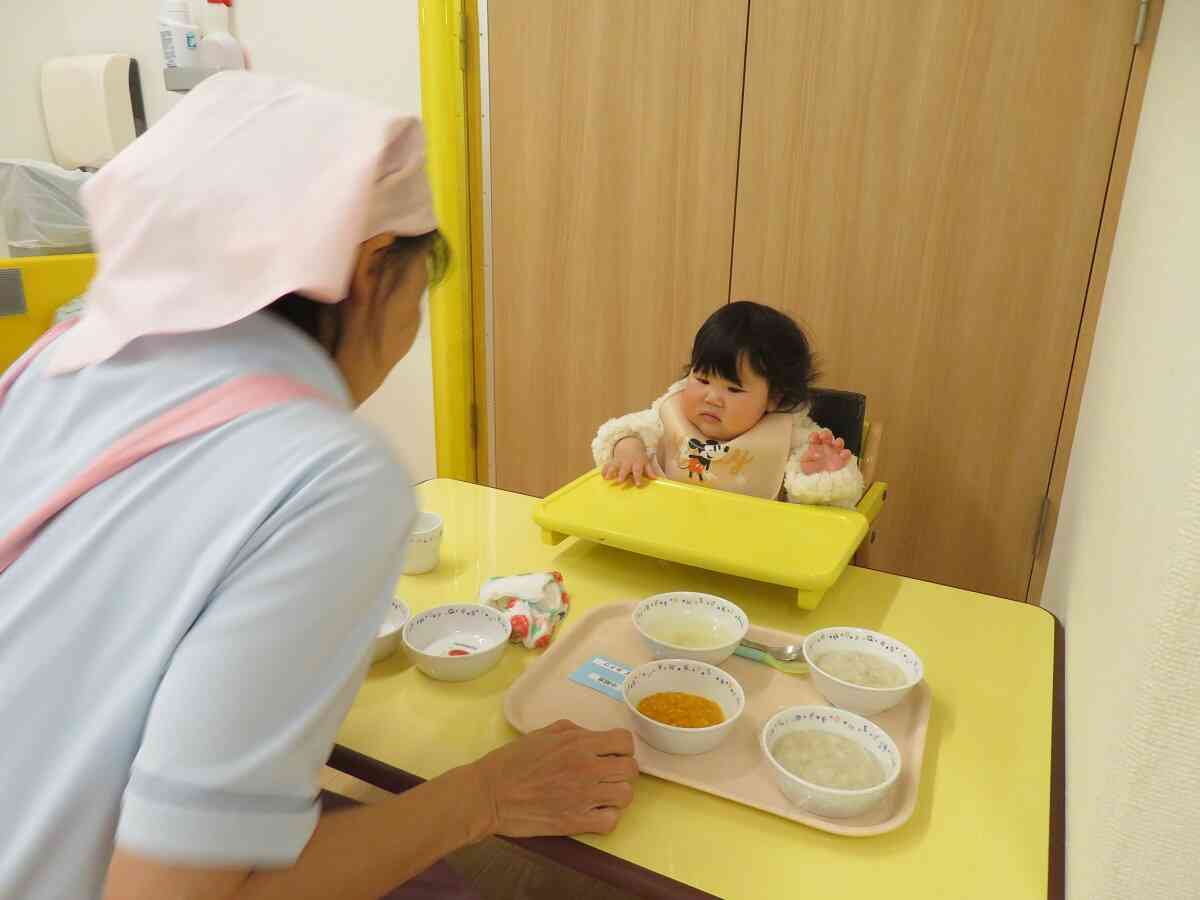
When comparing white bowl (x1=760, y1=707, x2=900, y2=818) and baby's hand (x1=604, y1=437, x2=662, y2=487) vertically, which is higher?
white bowl (x1=760, y1=707, x2=900, y2=818)

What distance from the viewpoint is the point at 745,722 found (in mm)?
846

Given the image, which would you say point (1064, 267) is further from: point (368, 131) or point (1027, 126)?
point (368, 131)

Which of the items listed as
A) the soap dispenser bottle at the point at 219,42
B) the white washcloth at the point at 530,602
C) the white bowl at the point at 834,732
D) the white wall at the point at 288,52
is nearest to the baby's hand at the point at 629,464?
the white washcloth at the point at 530,602

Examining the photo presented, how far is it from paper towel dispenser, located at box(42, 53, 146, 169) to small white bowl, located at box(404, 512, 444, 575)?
92.9 inches

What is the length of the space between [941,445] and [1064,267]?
46 centimetres

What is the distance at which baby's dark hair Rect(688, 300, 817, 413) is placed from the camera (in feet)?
5.36

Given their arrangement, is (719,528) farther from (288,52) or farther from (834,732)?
(288,52)

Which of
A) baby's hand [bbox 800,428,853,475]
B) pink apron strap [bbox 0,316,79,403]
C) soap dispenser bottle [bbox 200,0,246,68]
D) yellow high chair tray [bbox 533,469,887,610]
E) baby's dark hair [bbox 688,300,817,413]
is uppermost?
soap dispenser bottle [bbox 200,0,246,68]

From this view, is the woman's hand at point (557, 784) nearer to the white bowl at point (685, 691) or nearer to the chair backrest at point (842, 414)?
the white bowl at point (685, 691)

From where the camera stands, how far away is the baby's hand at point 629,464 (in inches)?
54.2

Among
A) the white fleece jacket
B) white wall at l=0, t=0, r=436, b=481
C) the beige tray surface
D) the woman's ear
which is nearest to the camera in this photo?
the woman's ear

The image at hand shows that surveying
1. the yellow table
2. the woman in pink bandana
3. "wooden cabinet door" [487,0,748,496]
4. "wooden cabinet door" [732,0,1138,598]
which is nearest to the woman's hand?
the yellow table

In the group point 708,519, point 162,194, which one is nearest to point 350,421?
point 162,194

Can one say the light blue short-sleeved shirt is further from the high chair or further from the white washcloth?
the high chair
